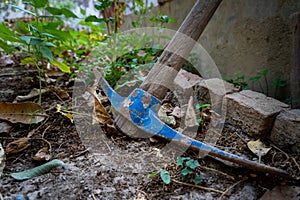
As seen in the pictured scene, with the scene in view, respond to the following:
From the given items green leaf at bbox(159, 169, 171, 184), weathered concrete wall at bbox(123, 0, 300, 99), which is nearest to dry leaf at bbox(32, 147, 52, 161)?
green leaf at bbox(159, 169, 171, 184)

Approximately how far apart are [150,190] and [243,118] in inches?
22.2

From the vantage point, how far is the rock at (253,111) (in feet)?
3.16

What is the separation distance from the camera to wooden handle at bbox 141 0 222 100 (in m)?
1.05

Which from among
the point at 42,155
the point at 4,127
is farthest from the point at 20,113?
the point at 42,155

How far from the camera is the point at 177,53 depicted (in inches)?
42.9

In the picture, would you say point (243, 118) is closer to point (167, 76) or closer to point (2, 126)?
point (167, 76)

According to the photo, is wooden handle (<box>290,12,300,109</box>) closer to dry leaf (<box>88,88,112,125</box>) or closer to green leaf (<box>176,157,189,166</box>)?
green leaf (<box>176,157,189,166</box>)

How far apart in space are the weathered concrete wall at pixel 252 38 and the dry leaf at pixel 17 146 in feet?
4.51

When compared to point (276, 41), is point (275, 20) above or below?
above

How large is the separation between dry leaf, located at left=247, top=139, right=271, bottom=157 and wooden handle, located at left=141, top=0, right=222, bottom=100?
43 cm

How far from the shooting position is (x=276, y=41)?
53.2 inches

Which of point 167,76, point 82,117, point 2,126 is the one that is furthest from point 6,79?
point 167,76

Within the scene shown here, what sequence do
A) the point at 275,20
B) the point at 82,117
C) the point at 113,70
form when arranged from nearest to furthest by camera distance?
the point at 82,117, the point at 275,20, the point at 113,70

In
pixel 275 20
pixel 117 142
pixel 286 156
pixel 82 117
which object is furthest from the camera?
pixel 275 20
